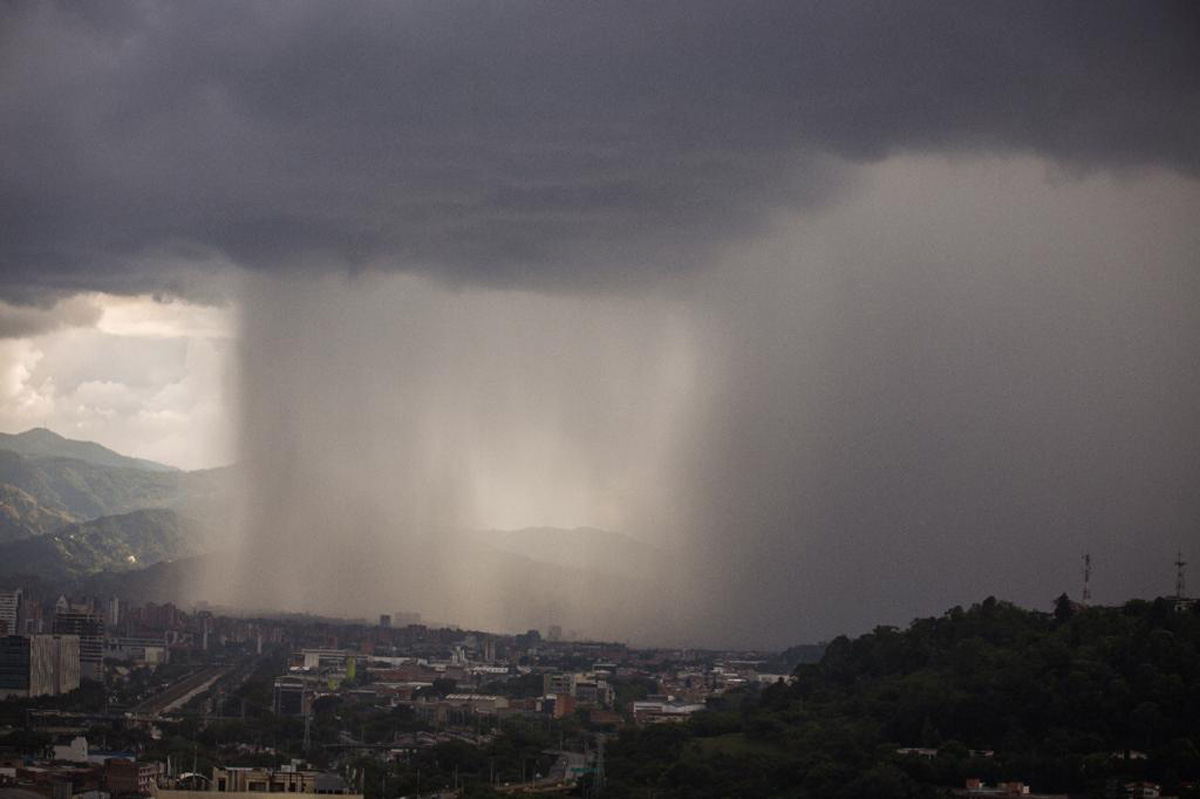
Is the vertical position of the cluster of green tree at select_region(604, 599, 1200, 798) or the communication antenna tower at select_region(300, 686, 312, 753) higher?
the cluster of green tree at select_region(604, 599, 1200, 798)

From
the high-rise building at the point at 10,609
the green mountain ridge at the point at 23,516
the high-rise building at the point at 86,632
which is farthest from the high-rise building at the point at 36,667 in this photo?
the green mountain ridge at the point at 23,516

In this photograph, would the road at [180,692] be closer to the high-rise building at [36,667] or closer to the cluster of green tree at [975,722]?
the high-rise building at [36,667]

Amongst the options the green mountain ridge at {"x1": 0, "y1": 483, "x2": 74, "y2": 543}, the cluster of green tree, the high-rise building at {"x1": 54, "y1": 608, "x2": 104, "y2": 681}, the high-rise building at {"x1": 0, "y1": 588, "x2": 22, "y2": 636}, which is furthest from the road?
the green mountain ridge at {"x1": 0, "y1": 483, "x2": 74, "y2": 543}

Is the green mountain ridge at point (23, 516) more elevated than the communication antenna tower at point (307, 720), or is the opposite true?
the green mountain ridge at point (23, 516)

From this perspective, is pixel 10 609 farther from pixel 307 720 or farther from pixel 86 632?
pixel 307 720

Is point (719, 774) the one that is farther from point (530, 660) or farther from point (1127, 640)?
point (530, 660)

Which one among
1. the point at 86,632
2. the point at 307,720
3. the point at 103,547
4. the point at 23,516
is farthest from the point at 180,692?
the point at 23,516

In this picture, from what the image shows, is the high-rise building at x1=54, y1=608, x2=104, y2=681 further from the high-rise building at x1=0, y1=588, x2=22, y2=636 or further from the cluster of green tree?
the cluster of green tree
